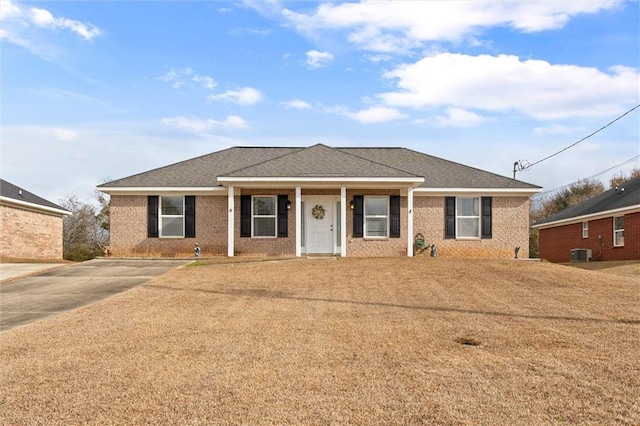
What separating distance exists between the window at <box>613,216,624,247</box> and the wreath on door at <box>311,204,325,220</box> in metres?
14.7

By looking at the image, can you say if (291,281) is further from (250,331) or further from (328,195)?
(328,195)

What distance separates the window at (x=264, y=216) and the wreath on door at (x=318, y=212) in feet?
5.05

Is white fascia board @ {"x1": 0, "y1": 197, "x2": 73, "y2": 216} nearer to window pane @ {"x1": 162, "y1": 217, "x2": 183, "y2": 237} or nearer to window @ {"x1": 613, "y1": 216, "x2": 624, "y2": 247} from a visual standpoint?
window pane @ {"x1": 162, "y1": 217, "x2": 183, "y2": 237}

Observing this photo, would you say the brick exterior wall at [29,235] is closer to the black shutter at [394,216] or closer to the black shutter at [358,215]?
the black shutter at [358,215]

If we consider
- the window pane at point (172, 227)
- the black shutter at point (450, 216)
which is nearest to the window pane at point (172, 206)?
the window pane at point (172, 227)

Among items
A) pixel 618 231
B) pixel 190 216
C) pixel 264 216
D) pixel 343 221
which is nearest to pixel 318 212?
pixel 343 221

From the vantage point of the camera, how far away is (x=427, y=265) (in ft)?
58.5

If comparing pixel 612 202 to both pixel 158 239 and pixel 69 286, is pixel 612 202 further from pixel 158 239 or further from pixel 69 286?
pixel 69 286

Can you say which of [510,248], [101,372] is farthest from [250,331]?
[510,248]

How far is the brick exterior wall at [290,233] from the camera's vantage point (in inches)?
876

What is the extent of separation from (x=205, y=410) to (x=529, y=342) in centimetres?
471

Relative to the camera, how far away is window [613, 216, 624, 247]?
27.2 m

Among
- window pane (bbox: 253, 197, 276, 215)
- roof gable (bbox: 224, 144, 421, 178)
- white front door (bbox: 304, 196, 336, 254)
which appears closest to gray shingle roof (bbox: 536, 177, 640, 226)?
roof gable (bbox: 224, 144, 421, 178)

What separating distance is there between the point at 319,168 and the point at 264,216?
2.84m
